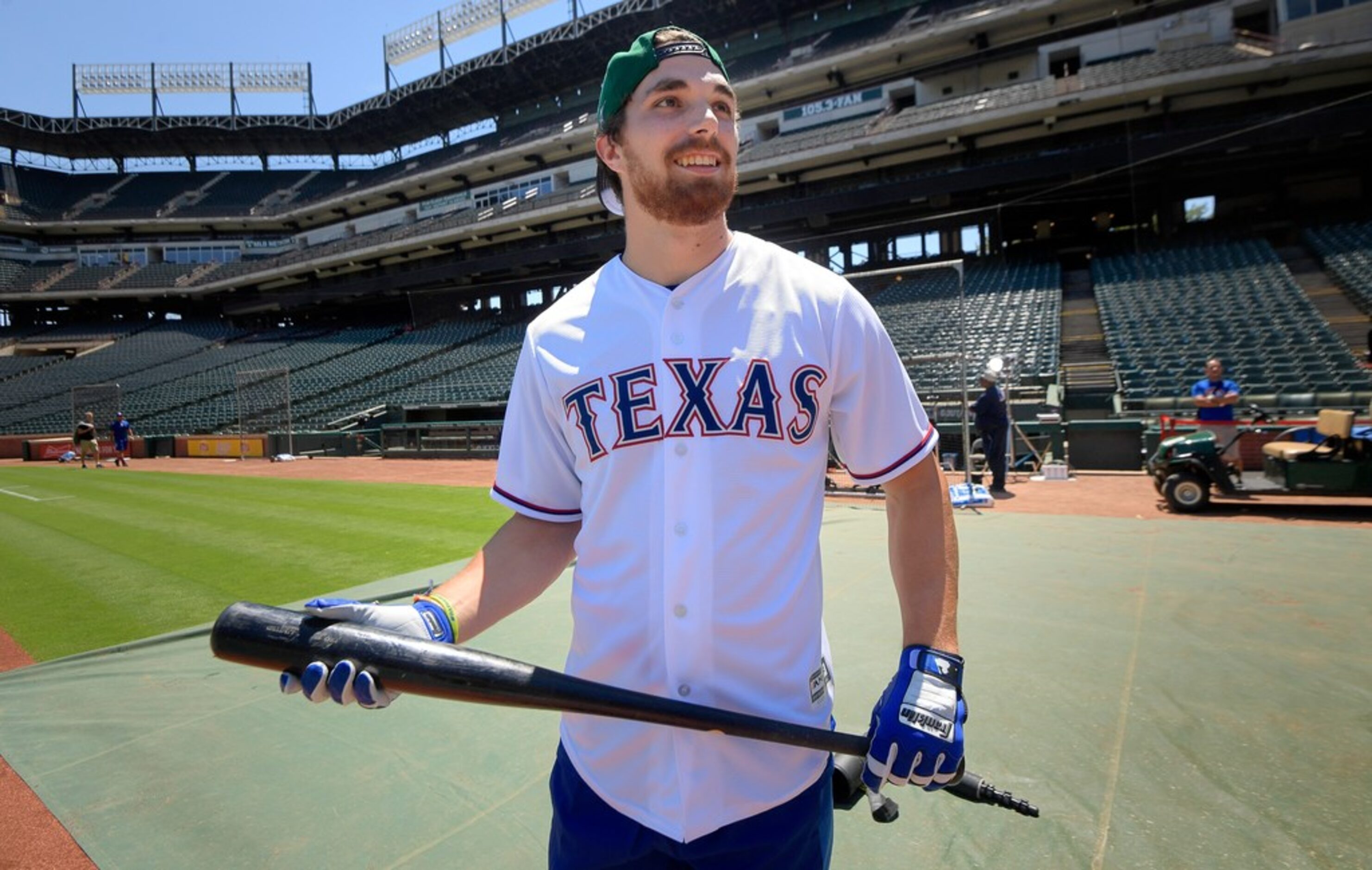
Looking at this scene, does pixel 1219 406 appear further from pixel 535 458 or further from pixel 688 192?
pixel 535 458

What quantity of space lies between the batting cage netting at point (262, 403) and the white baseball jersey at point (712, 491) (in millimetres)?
27701

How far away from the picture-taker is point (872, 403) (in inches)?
58.9

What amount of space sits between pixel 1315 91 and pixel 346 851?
1263 inches

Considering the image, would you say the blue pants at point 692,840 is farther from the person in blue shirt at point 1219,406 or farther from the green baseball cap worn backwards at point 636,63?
the person in blue shirt at point 1219,406

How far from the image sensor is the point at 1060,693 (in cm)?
342

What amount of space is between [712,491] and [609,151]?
0.89m

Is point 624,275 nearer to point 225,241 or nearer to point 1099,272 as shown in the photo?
point 1099,272

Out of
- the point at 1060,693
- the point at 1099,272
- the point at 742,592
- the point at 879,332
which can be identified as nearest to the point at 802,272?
the point at 879,332

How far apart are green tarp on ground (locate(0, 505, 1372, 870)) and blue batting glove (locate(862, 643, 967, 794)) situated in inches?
46.8

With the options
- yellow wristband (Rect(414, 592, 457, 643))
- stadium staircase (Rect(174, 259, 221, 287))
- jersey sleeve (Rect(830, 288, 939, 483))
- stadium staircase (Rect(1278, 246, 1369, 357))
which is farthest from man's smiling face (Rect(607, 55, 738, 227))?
stadium staircase (Rect(174, 259, 221, 287))

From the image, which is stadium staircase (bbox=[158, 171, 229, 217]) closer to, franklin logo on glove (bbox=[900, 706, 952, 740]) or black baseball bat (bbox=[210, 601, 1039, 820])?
black baseball bat (bbox=[210, 601, 1039, 820])

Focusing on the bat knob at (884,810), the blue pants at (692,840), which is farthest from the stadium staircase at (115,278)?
the bat knob at (884,810)

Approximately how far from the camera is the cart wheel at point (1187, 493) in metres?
8.49

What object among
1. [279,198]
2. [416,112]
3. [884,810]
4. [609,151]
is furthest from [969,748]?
[279,198]
